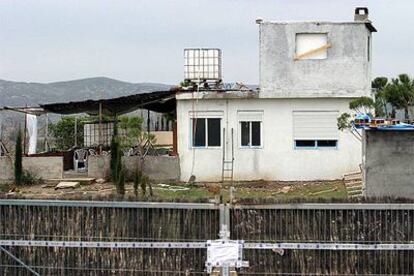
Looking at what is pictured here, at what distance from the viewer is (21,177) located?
952 inches

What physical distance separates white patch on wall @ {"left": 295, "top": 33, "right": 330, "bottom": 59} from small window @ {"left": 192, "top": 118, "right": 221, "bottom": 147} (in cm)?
375

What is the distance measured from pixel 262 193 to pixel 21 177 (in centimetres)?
860

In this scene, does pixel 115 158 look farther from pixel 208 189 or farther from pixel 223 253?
pixel 223 253

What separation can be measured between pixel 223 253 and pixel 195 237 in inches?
18.3

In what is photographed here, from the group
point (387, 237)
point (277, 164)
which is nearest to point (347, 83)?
point (277, 164)

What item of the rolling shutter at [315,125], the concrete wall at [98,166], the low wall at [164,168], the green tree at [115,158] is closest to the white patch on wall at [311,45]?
the rolling shutter at [315,125]

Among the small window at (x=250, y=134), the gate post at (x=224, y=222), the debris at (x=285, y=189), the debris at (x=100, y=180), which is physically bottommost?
the debris at (x=285, y=189)

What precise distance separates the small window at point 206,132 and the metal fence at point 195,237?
55.3 feet

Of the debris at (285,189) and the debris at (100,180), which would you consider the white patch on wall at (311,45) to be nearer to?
the debris at (285,189)

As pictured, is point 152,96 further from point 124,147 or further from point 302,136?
point 302,136

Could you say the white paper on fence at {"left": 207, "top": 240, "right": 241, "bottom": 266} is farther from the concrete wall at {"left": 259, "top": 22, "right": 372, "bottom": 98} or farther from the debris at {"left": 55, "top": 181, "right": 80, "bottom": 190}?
the concrete wall at {"left": 259, "top": 22, "right": 372, "bottom": 98}

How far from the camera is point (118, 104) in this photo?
1025 inches

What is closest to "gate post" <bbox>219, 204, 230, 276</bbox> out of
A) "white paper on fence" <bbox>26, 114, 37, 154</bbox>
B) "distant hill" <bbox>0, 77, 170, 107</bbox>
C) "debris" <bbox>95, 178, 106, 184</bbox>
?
"debris" <bbox>95, 178, 106, 184</bbox>

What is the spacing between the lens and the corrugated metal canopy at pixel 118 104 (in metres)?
A: 25.4
